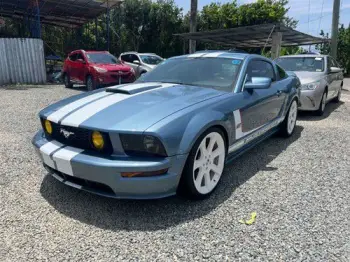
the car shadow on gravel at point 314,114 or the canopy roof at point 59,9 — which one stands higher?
the canopy roof at point 59,9

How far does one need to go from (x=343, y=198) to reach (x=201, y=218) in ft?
4.99

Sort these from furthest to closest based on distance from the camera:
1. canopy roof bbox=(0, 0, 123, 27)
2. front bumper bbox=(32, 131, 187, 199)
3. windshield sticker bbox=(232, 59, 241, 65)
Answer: canopy roof bbox=(0, 0, 123, 27)
windshield sticker bbox=(232, 59, 241, 65)
front bumper bbox=(32, 131, 187, 199)

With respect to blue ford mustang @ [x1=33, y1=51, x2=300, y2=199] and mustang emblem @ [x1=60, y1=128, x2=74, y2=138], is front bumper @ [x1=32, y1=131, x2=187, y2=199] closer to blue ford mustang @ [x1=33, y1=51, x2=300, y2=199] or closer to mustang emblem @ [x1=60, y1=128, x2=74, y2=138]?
blue ford mustang @ [x1=33, y1=51, x2=300, y2=199]

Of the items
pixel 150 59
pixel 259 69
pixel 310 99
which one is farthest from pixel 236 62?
pixel 150 59

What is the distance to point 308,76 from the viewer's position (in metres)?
7.03

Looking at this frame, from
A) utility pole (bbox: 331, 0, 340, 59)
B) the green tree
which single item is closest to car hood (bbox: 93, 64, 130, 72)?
utility pole (bbox: 331, 0, 340, 59)

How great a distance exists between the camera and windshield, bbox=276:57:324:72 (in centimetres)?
754

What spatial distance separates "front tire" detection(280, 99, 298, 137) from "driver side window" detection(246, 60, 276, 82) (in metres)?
0.77

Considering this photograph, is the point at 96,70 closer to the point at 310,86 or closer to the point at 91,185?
the point at 310,86

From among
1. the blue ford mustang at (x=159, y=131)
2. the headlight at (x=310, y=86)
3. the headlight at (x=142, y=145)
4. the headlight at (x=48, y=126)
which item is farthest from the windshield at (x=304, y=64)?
the headlight at (x=48, y=126)

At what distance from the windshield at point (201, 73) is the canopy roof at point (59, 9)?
510 inches

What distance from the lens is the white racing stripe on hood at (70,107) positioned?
2928 millimetres

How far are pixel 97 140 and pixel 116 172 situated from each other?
35 centimetres

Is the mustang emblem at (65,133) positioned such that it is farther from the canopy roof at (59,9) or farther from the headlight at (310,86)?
the canopy roof at (59,9)
